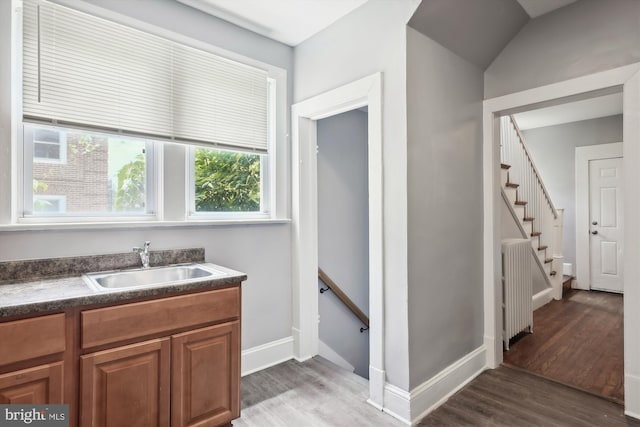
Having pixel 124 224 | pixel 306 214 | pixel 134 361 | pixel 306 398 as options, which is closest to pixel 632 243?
pixel 306 214

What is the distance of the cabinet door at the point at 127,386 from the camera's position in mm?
1457

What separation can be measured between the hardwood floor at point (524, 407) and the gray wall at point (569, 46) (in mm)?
2165

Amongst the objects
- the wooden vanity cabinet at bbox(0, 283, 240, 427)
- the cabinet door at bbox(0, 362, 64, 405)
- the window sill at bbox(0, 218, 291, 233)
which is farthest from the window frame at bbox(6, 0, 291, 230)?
the cabinet door at bbox(0, 362, 64, 405)

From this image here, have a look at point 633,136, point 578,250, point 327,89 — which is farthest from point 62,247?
point 578,250

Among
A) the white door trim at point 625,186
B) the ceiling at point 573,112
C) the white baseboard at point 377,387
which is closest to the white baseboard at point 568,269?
the ceiling at point 573,112

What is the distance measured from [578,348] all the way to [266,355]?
2769mm

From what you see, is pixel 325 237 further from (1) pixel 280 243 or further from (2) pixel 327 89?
(2) pixel 327 89

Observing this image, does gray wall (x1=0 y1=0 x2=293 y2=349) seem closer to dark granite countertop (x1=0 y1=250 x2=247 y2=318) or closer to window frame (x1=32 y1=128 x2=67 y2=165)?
dark granite countertop (x1=0 y1=250 x2=247 y2=318)

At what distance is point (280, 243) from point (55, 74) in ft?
5.86

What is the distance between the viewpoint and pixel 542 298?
4.34 metres

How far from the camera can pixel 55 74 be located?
1.83m

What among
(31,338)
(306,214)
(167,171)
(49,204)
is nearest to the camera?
(31,338)

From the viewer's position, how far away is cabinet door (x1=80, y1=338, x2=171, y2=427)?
4.78 feet

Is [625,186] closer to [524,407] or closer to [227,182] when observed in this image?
[524,407]
